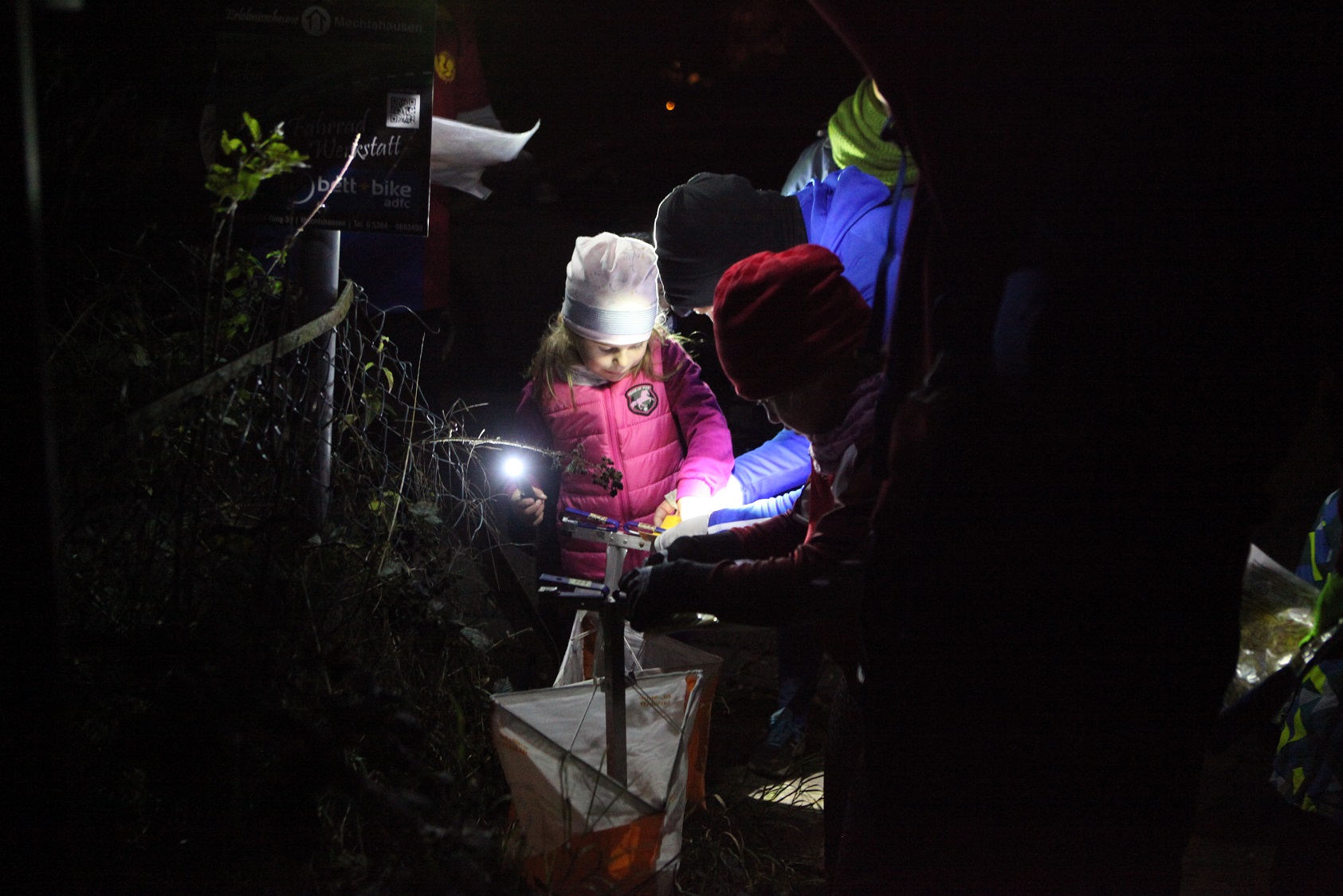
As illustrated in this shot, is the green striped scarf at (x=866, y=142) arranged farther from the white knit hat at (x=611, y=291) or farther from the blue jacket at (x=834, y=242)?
the white knit hat at (x=611, y=291)

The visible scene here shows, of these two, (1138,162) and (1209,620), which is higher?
(1138,162)

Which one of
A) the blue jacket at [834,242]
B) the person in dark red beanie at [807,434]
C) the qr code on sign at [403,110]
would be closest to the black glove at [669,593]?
the person in dark red beanie at [807,434]

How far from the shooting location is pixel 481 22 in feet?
29.0

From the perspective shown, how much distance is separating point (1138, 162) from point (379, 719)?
1.50 m

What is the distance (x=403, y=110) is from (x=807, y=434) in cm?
125

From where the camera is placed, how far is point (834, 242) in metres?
2.87

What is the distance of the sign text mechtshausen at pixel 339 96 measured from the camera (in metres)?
2.29

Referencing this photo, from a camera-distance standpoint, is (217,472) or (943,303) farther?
(217,472)

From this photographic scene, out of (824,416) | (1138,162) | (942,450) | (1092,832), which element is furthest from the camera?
(824,416)

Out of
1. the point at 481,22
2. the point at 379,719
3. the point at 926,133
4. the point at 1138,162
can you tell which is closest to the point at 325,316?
the point at 379,719

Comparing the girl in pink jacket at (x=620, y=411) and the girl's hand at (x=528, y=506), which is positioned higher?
the girl in pink jacket at (x=620, y=411)

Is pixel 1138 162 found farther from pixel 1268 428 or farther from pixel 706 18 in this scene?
pixel 706 18

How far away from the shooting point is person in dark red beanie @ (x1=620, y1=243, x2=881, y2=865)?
1755 millimetres

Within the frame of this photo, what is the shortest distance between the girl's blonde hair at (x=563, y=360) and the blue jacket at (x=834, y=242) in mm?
526
